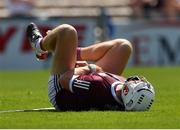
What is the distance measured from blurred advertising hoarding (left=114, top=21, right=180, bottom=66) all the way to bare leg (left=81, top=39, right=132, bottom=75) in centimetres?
1551

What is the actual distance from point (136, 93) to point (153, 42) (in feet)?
54.5

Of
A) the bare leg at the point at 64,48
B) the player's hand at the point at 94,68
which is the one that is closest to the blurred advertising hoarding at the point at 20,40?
the player's hand at the point at 94,68

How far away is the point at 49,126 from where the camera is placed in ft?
29.2

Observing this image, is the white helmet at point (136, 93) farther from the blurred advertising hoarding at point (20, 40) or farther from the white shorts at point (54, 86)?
the blurred advertising hoarding at point (20, 40)

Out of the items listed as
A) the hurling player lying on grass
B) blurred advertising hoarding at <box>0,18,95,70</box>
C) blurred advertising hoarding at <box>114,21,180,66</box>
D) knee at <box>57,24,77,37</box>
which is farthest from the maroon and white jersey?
blurred advertising hoarding at <box>114,21,180,66</box>

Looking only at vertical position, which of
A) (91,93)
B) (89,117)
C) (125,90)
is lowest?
(89,117)

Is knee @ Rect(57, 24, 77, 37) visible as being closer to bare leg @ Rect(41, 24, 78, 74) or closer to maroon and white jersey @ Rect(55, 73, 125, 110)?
bare leg @ Rect(41, 24, 78, 74)

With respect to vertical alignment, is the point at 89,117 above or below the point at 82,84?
below

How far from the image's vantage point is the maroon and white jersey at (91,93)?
33.4 ft

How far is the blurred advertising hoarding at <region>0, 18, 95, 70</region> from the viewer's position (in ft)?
85.0

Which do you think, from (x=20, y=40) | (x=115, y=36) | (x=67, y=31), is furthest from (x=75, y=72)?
(x=115, y=36)

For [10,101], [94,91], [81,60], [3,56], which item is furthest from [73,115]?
[3,56]

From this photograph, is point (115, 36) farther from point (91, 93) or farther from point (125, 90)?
point (125, 90)

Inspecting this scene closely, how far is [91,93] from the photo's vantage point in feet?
33.4
